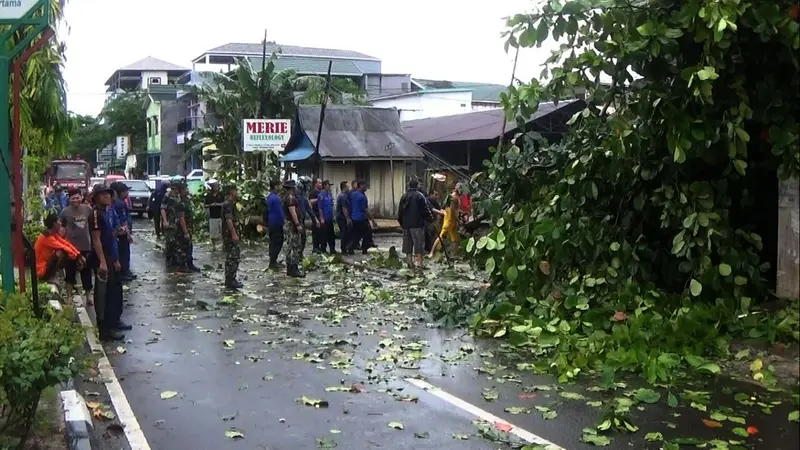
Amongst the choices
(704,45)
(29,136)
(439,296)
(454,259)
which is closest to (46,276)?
(29,136)

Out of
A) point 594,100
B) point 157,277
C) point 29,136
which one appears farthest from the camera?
point 157,277

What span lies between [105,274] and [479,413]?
560cm

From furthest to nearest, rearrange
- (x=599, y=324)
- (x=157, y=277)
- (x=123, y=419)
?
(x=157, y=277), (x=599, y=324), (x=123, y=419)

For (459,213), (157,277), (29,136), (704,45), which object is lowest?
(157,277)

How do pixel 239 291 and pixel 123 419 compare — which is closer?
pixel 123 419

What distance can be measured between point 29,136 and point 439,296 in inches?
261

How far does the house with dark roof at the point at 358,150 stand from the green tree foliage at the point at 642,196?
62.0ft

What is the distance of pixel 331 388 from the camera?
816cm

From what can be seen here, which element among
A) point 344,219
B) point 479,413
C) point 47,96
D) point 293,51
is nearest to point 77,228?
point 47,96

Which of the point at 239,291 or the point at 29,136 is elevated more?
the point at 29,136

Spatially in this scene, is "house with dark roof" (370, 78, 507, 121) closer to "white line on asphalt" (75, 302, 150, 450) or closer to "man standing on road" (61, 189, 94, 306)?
"man standing on road" (61, 189, 94, 306)

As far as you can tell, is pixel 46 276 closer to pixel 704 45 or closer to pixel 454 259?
pixel 704 45

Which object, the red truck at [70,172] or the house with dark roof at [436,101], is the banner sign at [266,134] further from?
the house with dark roof at [436,101]

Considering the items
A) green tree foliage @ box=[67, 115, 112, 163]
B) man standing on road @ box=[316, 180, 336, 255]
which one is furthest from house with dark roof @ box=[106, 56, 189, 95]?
man standing on road @ box=[316, 180, 336, 255]
